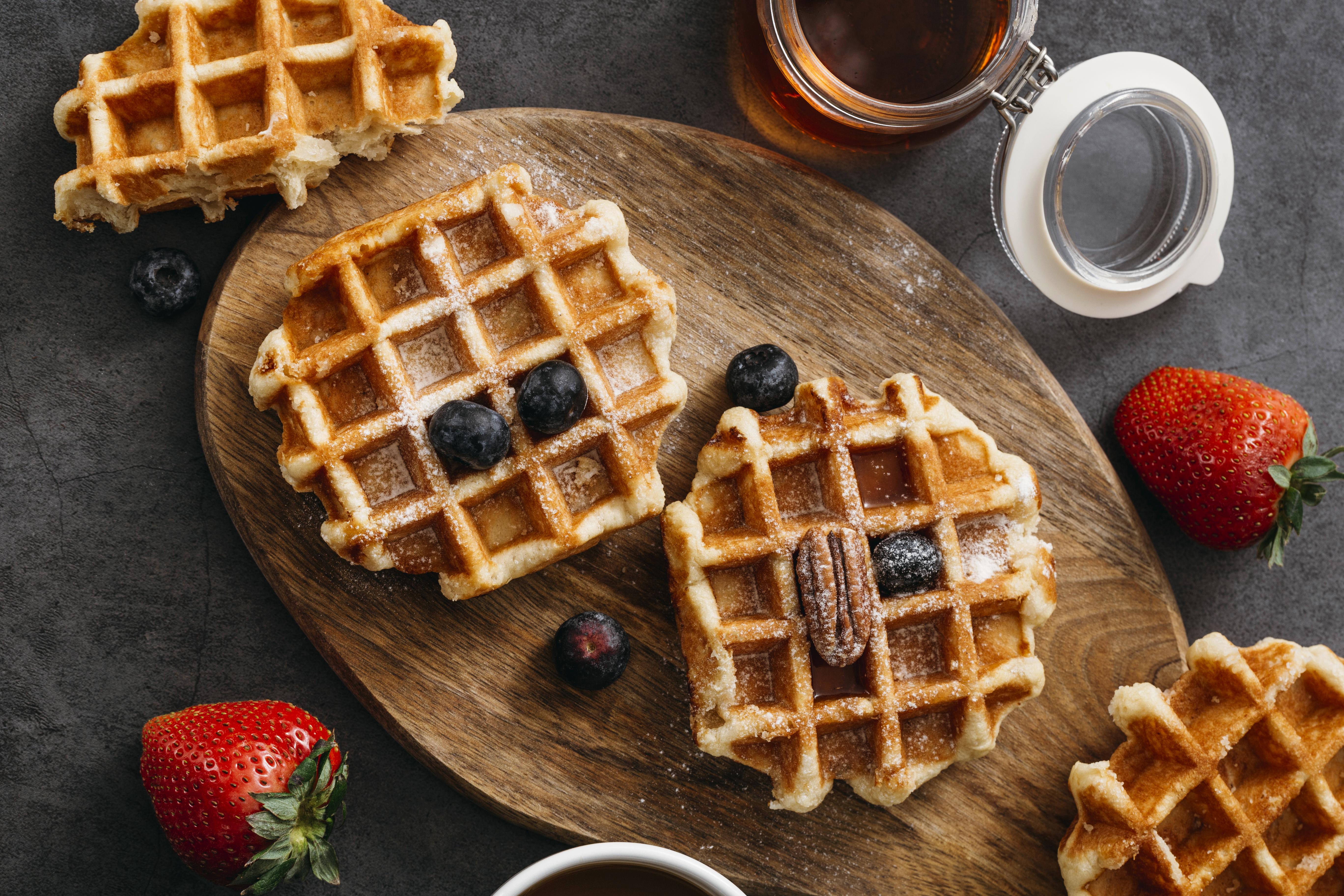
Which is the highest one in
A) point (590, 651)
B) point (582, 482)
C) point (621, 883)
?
point (582, 482)

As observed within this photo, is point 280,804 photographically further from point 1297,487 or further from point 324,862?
point 1297,487

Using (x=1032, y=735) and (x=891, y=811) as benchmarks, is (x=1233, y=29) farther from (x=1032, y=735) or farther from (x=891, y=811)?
(x=891, y=811)

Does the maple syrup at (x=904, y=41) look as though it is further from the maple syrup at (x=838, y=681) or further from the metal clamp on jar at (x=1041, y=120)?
the maple syrup at (x=838, y=681)

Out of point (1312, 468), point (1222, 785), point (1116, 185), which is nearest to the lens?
point (1222, 785)

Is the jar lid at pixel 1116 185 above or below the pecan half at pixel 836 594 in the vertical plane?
above

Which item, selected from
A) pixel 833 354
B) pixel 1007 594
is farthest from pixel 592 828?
pixel 833 354

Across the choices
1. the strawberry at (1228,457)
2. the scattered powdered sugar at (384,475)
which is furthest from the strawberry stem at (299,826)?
the strawberry at (1228,457)

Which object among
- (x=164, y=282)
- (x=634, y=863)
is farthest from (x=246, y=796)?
(x=164, y=282)
